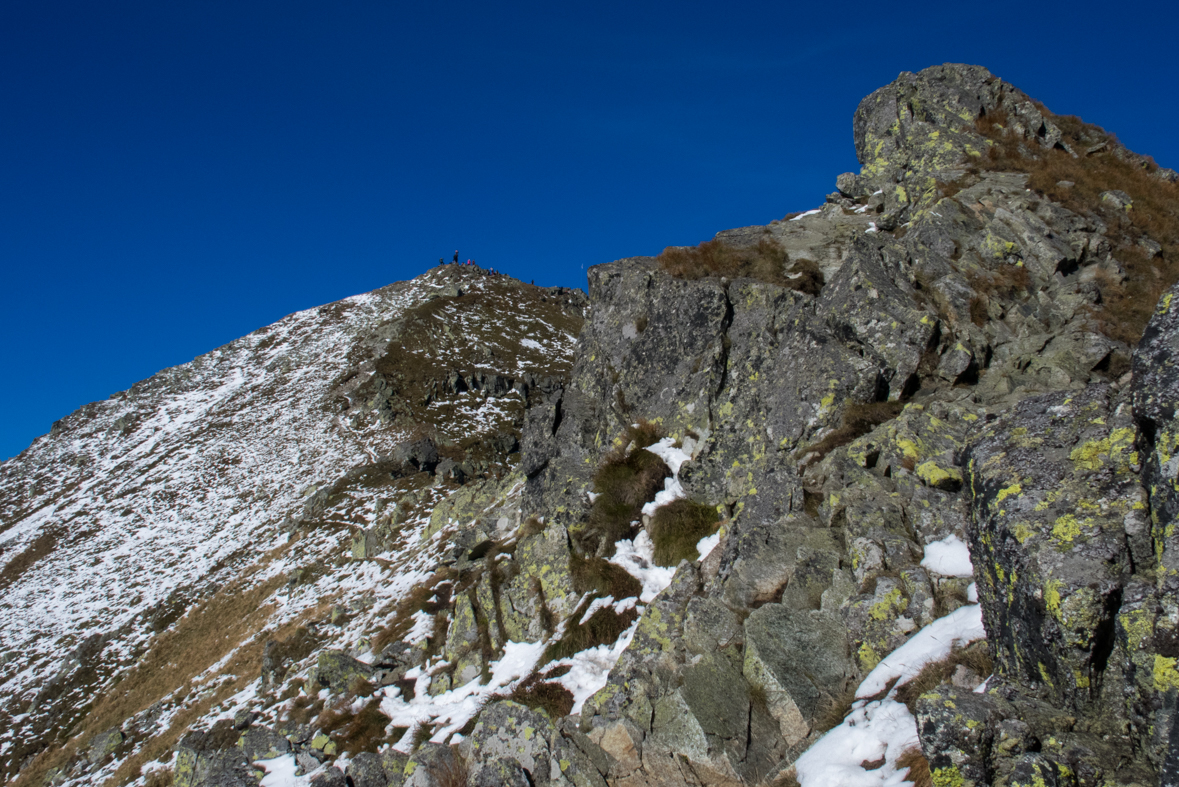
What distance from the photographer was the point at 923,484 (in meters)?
11.8

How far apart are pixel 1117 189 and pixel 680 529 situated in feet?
62.0

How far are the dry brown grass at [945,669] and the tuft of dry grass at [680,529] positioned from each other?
8.36 metres

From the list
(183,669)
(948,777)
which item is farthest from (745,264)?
(183,669)

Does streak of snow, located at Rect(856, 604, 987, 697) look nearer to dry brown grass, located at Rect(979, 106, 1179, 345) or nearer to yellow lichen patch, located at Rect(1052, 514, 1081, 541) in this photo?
yellow lichen patch, located at Rect(1052, 514, 1081, 541)

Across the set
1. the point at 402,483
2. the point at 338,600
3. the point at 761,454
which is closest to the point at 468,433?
the point at 402,483

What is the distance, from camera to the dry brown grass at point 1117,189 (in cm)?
1561

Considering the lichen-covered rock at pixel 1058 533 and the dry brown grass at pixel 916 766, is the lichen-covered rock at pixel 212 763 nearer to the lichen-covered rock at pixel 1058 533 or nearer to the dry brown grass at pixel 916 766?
the dry brown grass at pixel 916 766

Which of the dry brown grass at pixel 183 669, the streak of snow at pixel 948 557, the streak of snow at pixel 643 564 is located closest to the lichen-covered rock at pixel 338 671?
the dry brown grass at pixel 183 669

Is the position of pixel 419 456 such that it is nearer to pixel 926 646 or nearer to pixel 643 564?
pixel 643 564

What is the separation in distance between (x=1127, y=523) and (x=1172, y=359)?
189 cm

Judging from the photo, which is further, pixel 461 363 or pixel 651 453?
pixel 461 363

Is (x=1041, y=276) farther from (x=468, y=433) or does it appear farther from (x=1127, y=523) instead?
(x=468, y=433)

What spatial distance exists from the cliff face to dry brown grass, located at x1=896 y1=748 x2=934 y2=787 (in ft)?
0.21

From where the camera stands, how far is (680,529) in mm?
17672
